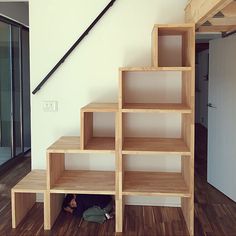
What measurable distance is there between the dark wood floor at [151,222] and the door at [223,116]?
0.85 feet

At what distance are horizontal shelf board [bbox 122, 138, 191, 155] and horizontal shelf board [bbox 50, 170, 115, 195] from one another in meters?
0.40

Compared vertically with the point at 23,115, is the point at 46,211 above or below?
below

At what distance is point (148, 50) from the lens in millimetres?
3178

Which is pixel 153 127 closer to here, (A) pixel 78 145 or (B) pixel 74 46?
(A) pixel 78 145

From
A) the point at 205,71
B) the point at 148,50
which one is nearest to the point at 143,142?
the point at 148,50

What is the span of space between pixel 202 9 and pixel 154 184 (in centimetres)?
156

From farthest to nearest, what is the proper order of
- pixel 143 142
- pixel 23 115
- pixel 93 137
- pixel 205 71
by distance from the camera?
pixel 205 71
pixel 23 115
pixel 93 137
pixel 143 142

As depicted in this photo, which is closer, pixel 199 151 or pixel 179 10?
pixel 179 10

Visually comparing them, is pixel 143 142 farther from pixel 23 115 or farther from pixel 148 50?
pixel 23 115

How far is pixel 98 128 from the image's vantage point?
3279 mm

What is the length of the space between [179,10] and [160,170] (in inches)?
63.1

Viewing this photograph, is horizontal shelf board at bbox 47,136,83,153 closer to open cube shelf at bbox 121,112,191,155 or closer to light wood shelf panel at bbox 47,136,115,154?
light wood shelf panel at bbox 47,136,115,154

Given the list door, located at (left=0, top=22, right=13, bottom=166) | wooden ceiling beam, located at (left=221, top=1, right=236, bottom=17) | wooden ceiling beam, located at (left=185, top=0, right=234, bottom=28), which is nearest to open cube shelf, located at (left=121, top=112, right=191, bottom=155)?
wooden ceiling beam, located at (left=185, top=0, right=234, bottom=28)

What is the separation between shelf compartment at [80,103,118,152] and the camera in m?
2.79
